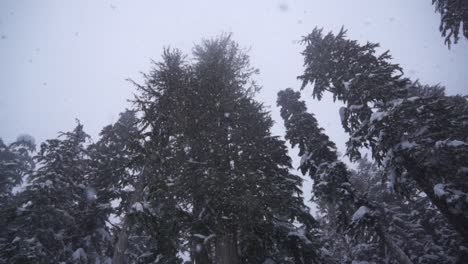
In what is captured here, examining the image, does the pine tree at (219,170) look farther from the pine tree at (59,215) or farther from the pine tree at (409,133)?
the pine tree at (59,215)

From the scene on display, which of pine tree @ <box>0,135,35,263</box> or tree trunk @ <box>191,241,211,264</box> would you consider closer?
tree trunk @ <box>191,241,211,264</box>

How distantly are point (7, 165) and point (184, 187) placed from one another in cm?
2164

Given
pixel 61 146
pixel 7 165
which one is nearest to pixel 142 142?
pixel 61 146

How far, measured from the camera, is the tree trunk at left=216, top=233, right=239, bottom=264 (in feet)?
28.3

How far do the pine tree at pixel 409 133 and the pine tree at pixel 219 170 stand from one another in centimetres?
417

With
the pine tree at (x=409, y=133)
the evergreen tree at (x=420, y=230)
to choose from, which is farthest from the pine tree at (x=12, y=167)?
the evergreen tree at (x=420, y=230)

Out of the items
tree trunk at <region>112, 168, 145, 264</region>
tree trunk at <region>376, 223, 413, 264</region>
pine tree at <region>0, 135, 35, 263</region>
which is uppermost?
pine tree at <region>0, 135, 35, 263</region>

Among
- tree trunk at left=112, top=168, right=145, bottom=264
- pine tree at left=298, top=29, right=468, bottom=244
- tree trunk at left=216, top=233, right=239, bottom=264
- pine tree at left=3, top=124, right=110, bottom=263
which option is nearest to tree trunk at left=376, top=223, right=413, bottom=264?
pine tree at left=298, top=29, right=468, bottom=244

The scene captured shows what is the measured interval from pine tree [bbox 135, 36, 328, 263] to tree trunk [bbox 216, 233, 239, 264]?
0.10ft

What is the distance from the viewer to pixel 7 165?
2152cm

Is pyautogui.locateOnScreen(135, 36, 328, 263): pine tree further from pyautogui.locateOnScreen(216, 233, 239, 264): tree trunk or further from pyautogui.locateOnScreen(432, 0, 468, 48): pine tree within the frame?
pyautogui.locateOnScreen(432, 0, 468, 48): pine tree

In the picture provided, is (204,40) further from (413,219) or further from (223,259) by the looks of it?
(413,219)

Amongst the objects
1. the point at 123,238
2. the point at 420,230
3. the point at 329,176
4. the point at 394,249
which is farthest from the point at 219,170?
the point at 420,230

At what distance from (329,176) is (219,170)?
744 centimetres
